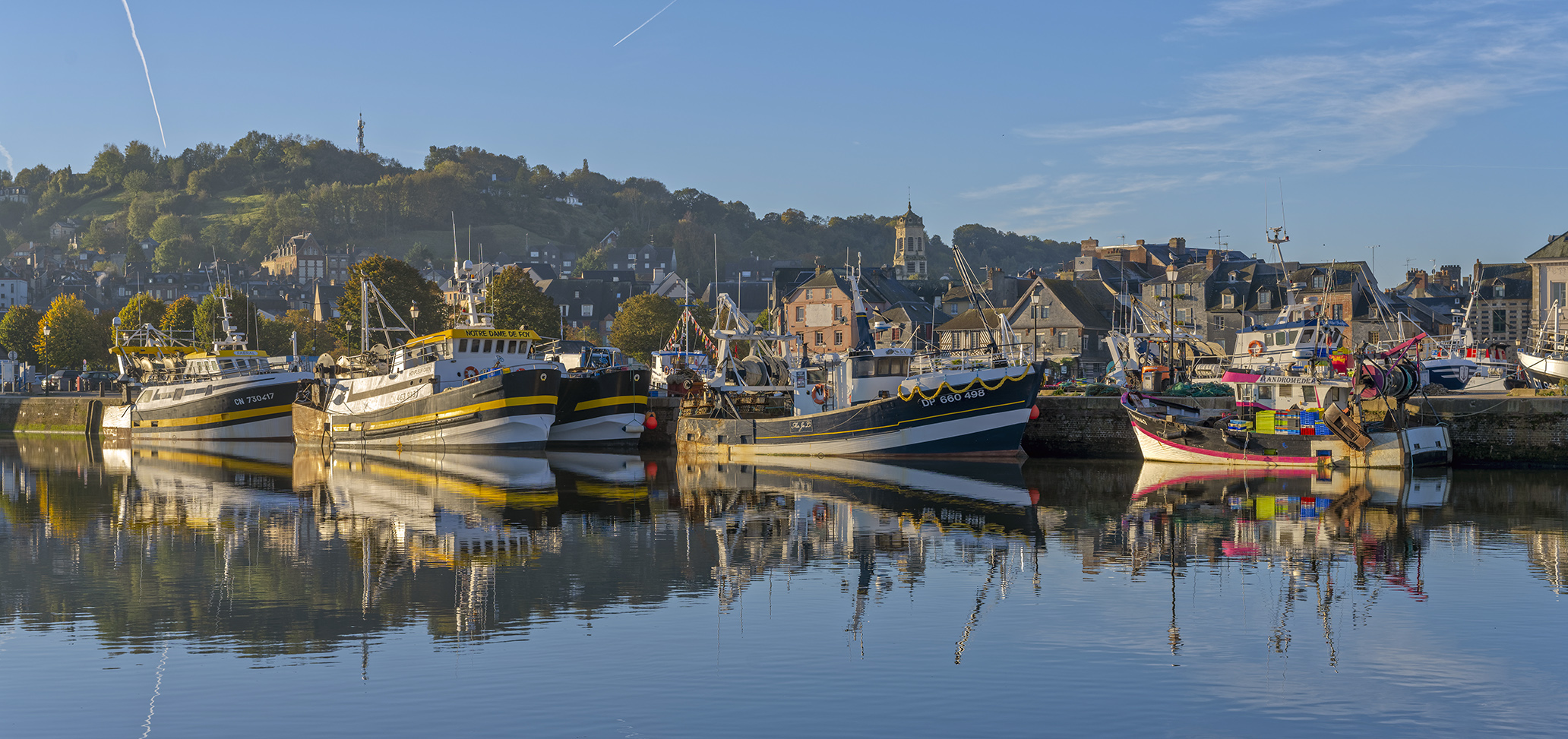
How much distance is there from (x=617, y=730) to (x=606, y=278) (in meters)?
137

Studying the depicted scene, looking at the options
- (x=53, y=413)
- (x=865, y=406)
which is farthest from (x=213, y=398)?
(x=865, y=406)

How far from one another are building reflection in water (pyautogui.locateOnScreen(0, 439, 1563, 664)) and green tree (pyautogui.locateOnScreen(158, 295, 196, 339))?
56.2m

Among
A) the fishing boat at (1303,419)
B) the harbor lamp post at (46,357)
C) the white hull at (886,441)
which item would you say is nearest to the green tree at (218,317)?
the harbor lamp post at (46,357)

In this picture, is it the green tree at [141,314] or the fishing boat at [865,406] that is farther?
the green tree at [141,314]

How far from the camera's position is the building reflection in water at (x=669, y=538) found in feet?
54.6

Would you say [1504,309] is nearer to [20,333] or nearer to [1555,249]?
[1555,249]

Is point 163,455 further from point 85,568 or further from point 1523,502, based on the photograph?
point 1523,502

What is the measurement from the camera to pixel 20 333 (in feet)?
329

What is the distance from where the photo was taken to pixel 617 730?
1115cm

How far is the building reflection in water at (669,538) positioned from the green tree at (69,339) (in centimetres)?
6390

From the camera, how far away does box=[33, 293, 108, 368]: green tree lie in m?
94.4

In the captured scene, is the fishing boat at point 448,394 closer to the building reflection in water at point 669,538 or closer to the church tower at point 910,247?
the building reflection in water at point 669,538

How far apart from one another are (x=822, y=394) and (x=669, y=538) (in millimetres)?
18929

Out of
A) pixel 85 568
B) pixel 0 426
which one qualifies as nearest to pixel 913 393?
pixel 85 568
